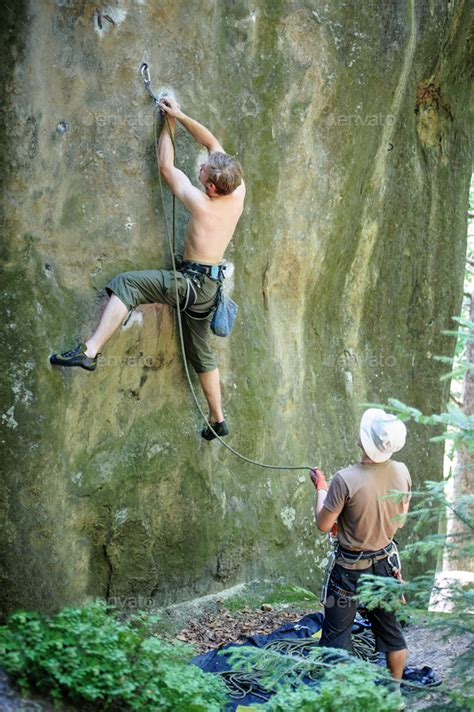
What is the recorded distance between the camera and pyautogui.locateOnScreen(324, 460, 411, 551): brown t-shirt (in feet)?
19.2

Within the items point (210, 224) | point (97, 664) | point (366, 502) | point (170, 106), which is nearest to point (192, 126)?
point (170, 106)

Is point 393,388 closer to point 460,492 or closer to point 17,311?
point 17,311

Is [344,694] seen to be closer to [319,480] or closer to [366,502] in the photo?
[366,502]

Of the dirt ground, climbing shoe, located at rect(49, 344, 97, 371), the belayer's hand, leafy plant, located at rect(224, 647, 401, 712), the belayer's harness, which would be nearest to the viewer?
leafy plant, located at rect(224, 647, 401, 712)

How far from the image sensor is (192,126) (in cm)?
744

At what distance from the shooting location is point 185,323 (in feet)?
25.6

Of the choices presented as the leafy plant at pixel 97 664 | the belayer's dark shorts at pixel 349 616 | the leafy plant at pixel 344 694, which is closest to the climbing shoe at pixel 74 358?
the leafy plant at pixel 97 664

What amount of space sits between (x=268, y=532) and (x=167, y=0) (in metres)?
4.77

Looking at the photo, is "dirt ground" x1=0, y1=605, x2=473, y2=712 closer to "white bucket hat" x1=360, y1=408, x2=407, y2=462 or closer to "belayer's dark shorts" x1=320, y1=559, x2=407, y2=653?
"belayer's dark shorts" x1=320, y1=559, x2=407, y2=653

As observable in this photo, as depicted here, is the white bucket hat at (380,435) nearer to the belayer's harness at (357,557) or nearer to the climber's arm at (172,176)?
the belayer's harness at (357,557)

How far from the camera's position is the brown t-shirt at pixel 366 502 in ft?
19.2

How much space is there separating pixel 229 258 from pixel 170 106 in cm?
153

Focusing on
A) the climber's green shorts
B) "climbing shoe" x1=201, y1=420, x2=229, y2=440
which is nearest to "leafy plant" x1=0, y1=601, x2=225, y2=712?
the climber's green shorts

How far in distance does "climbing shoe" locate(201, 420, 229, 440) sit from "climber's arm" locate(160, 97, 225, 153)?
2311mm
